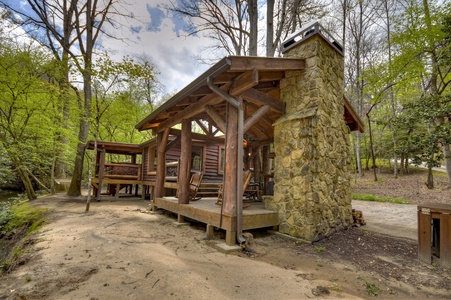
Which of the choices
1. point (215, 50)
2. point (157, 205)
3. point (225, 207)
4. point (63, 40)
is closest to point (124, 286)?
point (225, 207)

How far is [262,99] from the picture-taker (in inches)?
179

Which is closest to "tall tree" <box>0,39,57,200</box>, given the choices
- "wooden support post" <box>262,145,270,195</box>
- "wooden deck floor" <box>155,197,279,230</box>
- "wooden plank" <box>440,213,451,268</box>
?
"wooden deck floor" <box>155,197,279,230</box>

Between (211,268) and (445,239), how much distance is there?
3152mm

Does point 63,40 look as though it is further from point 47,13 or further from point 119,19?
point 119,19

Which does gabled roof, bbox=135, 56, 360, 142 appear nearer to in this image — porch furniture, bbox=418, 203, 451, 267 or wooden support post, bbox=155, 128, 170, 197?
wooden support post, bbox=155, 128, 170, 197

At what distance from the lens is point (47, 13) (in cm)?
1194

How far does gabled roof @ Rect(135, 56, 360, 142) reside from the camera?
12.6 feet

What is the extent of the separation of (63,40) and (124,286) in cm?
1427

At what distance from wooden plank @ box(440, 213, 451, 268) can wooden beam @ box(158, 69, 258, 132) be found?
326 cm

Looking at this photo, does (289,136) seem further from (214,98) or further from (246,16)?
(246,16)

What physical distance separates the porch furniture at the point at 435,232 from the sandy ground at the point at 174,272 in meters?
0.31

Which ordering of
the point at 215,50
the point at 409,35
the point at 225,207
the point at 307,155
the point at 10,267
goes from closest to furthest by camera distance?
1. the point at 10,267
2. the point at 225,207
3. the point at 307,155
4. the point at 409,35
5. the point at 215,50

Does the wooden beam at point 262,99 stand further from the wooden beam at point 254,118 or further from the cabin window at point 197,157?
the cabin window at point 197,157

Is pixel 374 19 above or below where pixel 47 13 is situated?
above
